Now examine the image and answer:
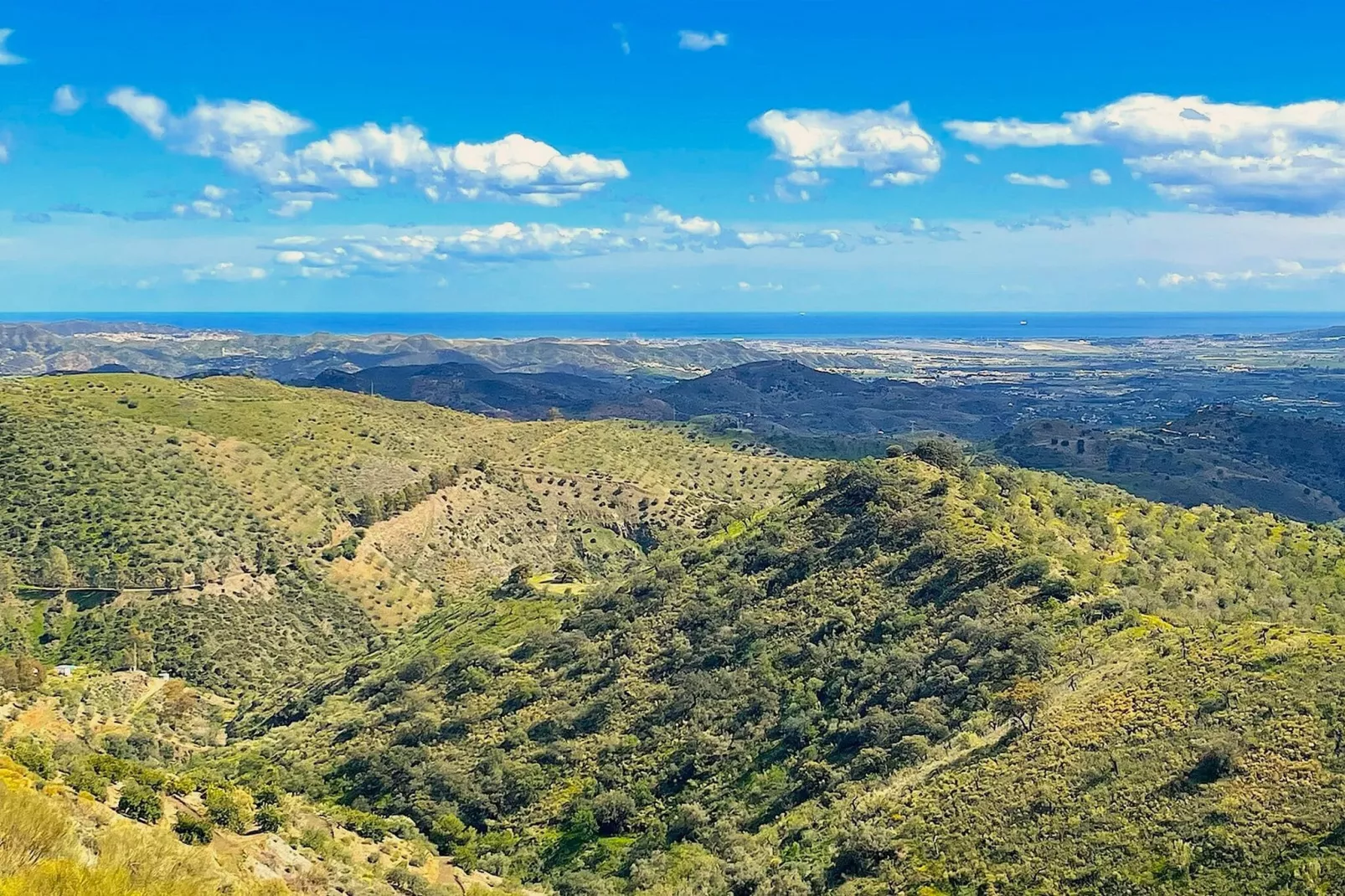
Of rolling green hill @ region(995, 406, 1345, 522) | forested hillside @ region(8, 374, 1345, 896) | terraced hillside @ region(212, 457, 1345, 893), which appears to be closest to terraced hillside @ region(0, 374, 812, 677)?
forested hillside @ region(8, 374, 1345, 896)

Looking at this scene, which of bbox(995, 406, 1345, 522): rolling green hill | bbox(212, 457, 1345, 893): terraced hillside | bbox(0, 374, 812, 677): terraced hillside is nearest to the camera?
bbox(212, 457, 1345, 893): terraced hillside

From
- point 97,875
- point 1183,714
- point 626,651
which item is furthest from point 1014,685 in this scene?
point 97,875

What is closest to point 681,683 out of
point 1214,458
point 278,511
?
point 278,511

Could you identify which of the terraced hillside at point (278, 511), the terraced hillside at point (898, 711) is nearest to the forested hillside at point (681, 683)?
the terraced hillside at point (898, 711)

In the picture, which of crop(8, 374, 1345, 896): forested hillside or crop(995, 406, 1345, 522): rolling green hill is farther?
crop(995, 406, 1345, 522): rolling green hill

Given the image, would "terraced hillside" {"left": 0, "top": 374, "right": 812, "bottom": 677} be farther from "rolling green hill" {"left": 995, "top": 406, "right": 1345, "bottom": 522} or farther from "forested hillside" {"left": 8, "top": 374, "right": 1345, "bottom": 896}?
"rolling green hill" {"left": 995, "top": 406, "right": 1345, "bottom": 522}

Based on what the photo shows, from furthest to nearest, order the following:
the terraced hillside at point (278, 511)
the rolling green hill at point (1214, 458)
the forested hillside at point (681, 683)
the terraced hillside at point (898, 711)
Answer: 1. the rolling green hill at point (1214, 458)
2. the terraced hillside at point (278, 511)
3. the forested hillside at point (681, 683)
4. the terraced hillside at point (898, 711)

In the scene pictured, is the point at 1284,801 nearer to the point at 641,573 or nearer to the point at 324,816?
the point at 324,816

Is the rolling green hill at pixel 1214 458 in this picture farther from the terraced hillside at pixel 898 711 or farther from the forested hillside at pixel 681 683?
the terraced hillside at pixel 898 711
